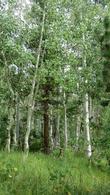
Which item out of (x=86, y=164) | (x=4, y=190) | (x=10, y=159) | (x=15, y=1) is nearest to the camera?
(x=4, y=190)

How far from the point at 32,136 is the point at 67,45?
14155 mm

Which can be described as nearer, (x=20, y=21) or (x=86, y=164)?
(x=86, y=164)

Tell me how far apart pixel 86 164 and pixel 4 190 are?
871 centimetres

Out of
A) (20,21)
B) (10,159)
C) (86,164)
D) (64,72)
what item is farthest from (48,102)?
(10,159)

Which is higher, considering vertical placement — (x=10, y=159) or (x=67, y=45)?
(x=67, y=45)

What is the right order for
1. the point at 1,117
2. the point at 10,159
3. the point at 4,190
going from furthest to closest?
the point at 1,117 → the point at 10,159 → the point at 4,190

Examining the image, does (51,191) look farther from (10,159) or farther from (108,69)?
(10,159)

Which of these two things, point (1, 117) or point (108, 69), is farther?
point (1, 117)

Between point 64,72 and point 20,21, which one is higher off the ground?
point 20,21

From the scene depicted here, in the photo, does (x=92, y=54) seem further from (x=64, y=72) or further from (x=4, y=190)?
(x=4, y=190)

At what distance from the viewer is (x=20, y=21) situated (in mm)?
24328

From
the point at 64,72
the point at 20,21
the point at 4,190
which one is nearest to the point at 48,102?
the point at 64,72

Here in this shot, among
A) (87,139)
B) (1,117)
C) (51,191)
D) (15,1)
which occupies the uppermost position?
(15,1)

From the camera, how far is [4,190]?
12.2 meters
